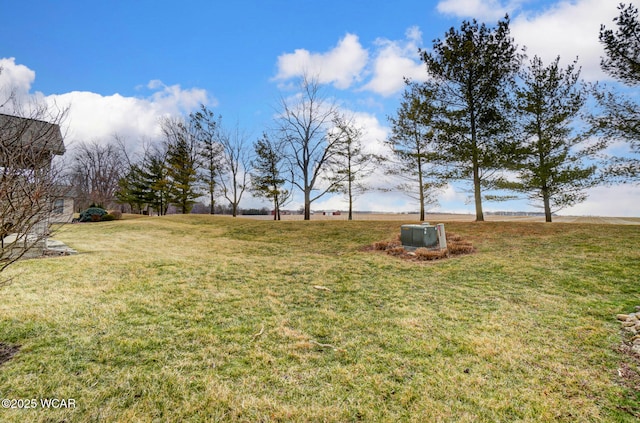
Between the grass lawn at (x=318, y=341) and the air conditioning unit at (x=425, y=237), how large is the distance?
7.20 feet

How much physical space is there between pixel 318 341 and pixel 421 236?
22.0 feet

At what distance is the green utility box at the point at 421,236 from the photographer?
9203 mm

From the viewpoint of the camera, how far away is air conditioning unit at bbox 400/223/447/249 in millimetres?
9195

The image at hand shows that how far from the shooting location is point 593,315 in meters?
4.19

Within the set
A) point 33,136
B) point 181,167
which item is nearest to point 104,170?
point 181,167

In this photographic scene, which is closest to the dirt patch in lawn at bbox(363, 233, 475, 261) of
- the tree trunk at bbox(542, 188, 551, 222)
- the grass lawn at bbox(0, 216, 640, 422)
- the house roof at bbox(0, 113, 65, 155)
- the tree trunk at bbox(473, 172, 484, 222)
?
the grass lawn at bbox(0, 216, 640, 422)

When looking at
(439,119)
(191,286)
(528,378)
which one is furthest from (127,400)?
(439,119)

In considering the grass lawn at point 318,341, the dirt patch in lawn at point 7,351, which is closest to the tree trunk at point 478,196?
the grass lawn at point 318,341

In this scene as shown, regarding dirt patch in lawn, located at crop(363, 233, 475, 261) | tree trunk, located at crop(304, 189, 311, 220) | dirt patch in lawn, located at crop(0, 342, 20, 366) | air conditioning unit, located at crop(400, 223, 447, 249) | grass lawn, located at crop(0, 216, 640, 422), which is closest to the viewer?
grass lawn, located at crop(0, 216, 640, 422)

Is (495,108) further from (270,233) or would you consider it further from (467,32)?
(270,233)

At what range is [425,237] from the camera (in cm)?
920

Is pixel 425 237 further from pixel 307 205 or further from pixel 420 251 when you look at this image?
pixel 307 205

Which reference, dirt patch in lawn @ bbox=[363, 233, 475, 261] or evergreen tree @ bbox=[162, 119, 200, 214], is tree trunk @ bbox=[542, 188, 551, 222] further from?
evergreen tree @ bbox=[162, 119, 200, 214]

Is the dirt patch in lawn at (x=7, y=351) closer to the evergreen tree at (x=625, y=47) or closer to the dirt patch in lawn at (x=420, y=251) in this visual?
the dirt patch in lawn at (x=420, y=251)
